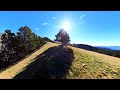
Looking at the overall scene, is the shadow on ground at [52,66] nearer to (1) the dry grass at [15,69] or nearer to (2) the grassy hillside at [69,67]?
(2) the grassy hillside at [69,67]

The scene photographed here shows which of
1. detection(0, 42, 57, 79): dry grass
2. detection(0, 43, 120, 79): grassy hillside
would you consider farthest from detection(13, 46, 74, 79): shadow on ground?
detection(0, 42, 57, 79): dry grass

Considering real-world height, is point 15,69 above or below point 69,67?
below

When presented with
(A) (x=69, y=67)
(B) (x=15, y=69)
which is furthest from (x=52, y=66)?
(B) (x=15, y=69)

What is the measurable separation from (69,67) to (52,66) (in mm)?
1865

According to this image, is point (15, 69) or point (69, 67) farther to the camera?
point (15, 69)

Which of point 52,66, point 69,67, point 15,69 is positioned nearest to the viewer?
point 69,67

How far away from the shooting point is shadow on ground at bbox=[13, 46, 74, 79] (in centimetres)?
1731

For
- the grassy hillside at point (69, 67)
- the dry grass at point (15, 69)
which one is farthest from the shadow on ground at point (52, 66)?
the dry grass at point (15, 69)

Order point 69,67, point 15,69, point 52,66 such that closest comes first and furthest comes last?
1. point 69,67
2. point 52,66
3. point 15,69

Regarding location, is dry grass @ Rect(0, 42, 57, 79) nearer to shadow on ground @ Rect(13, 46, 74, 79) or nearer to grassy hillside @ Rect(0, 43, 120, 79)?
grassy hillside @ Rect(0, 43, 120, 79)

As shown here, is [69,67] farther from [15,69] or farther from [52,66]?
[15,69]

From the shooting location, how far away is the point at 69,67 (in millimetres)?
18219

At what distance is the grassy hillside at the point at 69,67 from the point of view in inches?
649
